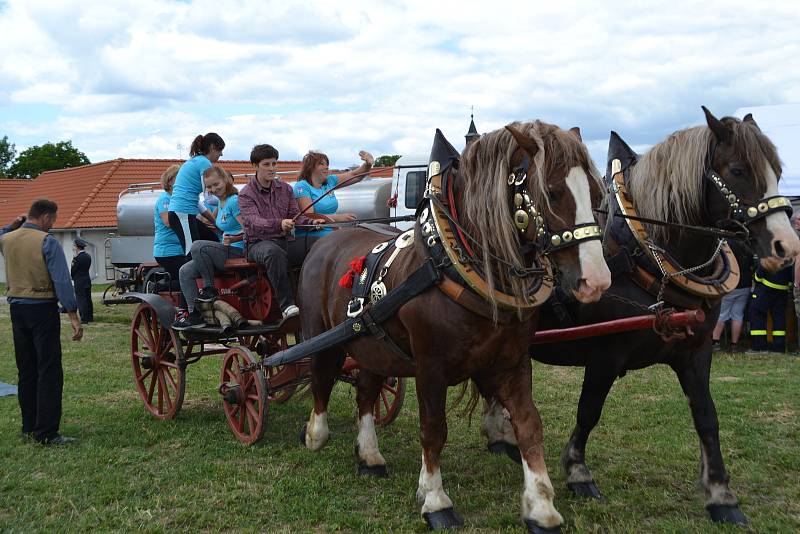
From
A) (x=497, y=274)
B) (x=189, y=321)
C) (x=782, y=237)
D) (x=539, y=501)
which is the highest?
(x=782, y=237)

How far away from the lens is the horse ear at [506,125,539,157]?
3480mm

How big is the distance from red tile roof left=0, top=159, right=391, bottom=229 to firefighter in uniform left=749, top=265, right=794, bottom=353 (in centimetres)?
1941

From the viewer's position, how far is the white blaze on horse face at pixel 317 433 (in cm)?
564

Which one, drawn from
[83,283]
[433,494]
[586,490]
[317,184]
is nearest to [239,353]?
[317,184]

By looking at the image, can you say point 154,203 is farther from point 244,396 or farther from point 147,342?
point 244,396

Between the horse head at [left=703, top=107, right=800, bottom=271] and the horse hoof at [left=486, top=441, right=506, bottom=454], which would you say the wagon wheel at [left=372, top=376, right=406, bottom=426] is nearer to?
the horse hoof at [left=486, top=441, right=506, bottom=454]

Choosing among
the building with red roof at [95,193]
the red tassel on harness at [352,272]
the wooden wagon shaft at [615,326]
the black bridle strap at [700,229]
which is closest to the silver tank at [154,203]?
the building with red roof at [95,193]

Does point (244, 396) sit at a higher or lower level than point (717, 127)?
lower

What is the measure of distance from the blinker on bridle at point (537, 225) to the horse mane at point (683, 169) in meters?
0.96

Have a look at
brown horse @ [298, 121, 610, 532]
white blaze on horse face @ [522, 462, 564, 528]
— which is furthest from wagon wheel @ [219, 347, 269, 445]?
white blaze on horse face @ [522, 462, 564, 528]

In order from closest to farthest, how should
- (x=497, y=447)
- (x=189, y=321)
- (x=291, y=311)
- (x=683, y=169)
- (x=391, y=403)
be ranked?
(x=683, y=169) → (x=497, y=447) → (x=291, y=311) → (x=189, y=321) → (x=391, y=403)

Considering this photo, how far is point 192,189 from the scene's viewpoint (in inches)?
254

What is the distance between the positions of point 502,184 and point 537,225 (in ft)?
0.89

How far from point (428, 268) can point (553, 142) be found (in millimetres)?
892
